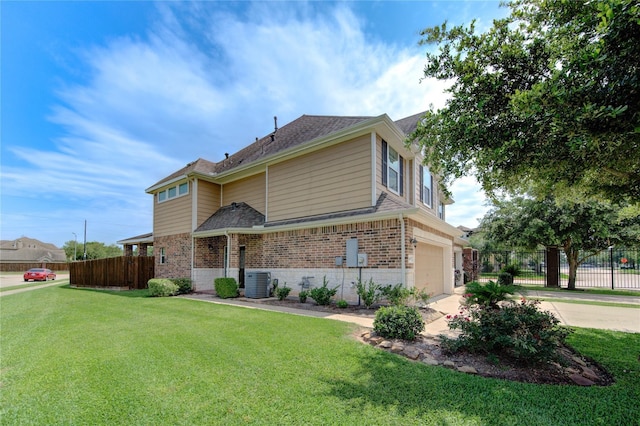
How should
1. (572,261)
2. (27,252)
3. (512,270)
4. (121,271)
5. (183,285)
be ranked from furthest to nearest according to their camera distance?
(27,252) → (512,270) → (572,261) → (121,271) → (183,285)

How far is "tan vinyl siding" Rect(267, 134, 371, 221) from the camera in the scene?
33.7 ft

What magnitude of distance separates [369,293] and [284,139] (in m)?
8.76

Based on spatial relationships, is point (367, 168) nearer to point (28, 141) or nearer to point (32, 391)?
point (32, 391)

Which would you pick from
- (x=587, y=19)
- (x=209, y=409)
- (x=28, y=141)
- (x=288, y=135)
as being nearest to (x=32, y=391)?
(x=209, y=409)

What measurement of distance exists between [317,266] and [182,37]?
→ 901 centimetres

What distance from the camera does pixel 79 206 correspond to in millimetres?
40781

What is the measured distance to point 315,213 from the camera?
37.2 feet

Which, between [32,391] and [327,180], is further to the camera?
[327,180]

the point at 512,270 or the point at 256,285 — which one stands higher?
the point at 256,285

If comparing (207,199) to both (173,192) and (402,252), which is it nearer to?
(173,192)

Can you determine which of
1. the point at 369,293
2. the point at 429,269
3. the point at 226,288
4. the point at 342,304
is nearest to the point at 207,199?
the point at 226,288

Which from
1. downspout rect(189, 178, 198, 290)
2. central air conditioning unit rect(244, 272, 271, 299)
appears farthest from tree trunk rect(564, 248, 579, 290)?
downspout rect(189, 178, 198, 290)

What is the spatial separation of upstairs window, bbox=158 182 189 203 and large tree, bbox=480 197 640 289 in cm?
1607

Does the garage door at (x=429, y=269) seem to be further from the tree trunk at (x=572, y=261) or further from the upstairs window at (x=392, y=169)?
the tree trunk at (x=572, y=261)
